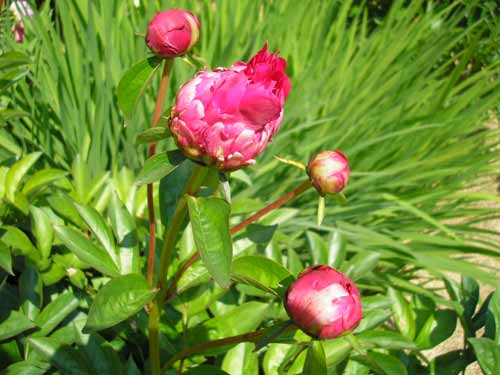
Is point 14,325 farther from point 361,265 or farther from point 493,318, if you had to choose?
point 493,318

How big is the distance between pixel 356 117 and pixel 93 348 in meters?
0.96

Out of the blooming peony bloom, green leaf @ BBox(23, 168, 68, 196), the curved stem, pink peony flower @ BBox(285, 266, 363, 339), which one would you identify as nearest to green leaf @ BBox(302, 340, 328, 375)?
pink peony flower @ BBox(285, 266, 363, 339)

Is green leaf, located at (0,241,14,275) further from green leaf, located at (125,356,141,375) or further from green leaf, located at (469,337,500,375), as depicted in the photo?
green leaf, located at (469,337,500,375)

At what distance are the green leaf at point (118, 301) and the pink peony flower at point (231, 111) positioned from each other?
Result: 0.18 meters

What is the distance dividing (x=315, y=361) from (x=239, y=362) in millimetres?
277

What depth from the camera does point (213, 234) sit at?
0.53 metres

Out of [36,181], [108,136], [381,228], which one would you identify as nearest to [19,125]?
[108,136]

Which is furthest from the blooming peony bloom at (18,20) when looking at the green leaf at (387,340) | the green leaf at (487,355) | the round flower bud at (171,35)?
the green leaf at (487,355)

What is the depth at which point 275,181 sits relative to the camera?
149cm

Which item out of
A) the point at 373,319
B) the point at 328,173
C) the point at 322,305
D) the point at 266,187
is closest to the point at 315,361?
the point at 322,305

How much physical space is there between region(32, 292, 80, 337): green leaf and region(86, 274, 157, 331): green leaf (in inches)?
9.4

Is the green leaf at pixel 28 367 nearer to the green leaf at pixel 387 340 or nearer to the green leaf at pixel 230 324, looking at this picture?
the green leaf at pixel 230 324

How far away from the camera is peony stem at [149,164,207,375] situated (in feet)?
2.00

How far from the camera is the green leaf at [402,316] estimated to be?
2.89 feet
